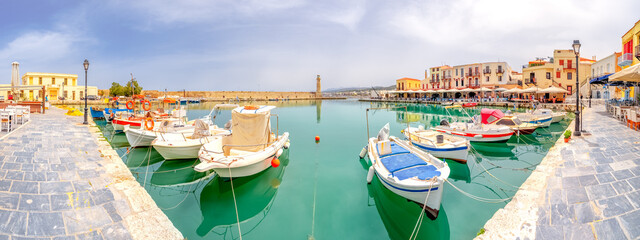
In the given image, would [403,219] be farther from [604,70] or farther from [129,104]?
[604,70]

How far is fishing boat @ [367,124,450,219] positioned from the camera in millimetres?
5965

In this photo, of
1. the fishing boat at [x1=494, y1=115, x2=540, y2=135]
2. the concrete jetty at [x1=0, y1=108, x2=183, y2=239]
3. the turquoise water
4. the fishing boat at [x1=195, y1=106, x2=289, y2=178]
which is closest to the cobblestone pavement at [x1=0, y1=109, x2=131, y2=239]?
the concrete jetty at [x1=0, y1=108, x2=183, y2=239]

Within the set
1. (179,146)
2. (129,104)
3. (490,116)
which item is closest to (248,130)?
(179,146)

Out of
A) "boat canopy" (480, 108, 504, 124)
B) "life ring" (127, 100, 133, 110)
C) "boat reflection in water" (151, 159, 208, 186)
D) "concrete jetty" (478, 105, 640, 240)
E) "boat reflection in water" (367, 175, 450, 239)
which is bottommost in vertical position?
"boat reflection in water" (367, 175, 450, 239)

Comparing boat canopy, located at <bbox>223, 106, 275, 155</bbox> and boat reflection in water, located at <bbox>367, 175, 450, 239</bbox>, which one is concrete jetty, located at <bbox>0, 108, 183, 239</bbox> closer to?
boat canopy, located at <bbox>223, 106, 275, 155</bbox>

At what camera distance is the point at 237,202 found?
744 cm

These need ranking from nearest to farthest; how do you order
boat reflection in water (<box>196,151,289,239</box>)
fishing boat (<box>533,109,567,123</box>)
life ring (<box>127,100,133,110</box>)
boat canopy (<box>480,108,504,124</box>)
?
boat reflection in water (<box>196,151,289,239</box>) < boat canopy (<box>480,108,504,124</box>) < life ring (<box>127,100,133,110</box>) < fishing boat (<box>533,109,567,123</box>)

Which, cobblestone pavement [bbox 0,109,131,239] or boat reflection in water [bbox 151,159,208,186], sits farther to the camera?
boat reflection in water [bbox 151,159,208,186]

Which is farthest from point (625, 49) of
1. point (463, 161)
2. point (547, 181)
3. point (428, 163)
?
point (428, 163)

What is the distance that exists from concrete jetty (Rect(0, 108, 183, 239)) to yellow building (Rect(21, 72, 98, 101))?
48341mm

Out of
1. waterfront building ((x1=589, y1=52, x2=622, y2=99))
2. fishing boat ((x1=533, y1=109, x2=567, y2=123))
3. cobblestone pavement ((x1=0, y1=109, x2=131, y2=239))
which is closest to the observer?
cobblestone pavement ((x1=0, y1=109, x2=131, y2=239))

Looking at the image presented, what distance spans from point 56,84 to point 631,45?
242 feet

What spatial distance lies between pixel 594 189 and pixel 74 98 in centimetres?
7091

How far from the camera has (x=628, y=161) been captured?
6.82 m
